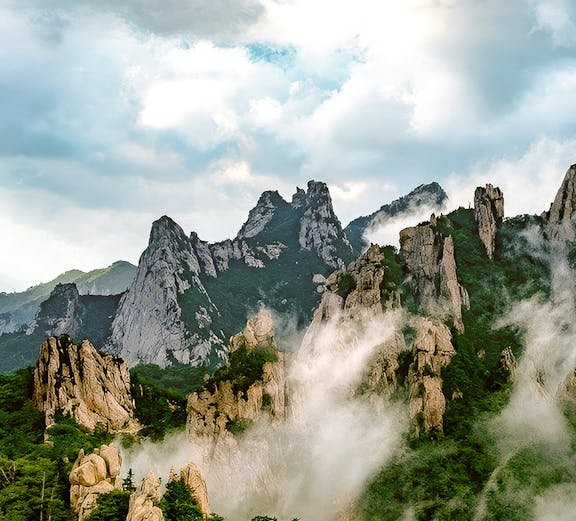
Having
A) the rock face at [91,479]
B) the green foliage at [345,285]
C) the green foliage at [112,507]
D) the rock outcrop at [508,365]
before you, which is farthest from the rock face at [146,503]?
the green foliage at [345,285]

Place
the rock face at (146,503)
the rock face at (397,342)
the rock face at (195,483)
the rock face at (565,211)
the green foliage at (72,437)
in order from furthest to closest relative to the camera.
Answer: the rock face at (565,211), the rock face at (397,342), the green foliage at (72,437), the rock face at (195,483), the rock face at (146,503)

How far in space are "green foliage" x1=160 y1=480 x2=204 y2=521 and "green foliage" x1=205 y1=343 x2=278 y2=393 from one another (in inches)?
1281

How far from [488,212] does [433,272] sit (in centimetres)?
1902

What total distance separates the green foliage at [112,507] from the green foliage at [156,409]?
35.2 metres

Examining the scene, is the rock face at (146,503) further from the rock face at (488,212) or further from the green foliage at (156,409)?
the rock face at (488,212)

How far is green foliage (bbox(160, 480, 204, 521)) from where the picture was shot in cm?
4900

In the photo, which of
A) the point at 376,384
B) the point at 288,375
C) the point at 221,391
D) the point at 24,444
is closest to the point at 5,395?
the point at 24,444

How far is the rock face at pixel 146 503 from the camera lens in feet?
147

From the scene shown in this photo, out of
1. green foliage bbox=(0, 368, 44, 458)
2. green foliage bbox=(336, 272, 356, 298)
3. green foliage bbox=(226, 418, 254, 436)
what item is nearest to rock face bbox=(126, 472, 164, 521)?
green foliage bbox=(0, 368, 44, 458)

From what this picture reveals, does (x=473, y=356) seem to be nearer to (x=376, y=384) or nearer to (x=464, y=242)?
(x=376, y=384)

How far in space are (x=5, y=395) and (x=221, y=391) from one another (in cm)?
2915

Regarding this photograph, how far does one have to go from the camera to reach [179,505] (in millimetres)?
50031

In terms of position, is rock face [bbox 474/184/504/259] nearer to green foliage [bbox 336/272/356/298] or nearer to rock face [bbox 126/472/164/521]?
green foliage [bbox 336/272/356/298]

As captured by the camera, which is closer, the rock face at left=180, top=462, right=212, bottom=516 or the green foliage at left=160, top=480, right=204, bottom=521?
the green foliage at left=160, top=480, right=204, bottom=521
